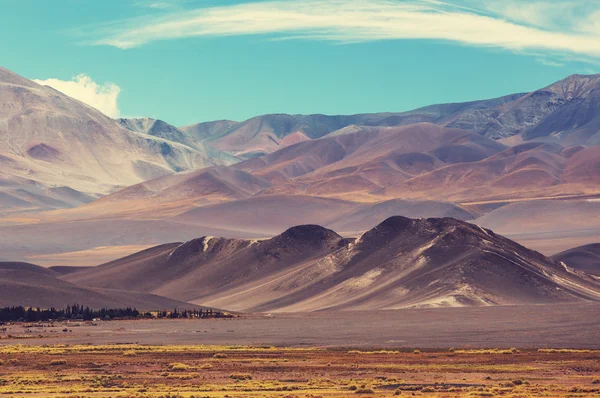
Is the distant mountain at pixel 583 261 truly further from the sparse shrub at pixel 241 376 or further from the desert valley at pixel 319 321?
the sparse shrub at pixel 241 376

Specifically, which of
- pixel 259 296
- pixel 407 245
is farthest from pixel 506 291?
pixel 259 296

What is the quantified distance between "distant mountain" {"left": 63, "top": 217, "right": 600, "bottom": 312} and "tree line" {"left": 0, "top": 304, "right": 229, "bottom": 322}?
17.3 meters

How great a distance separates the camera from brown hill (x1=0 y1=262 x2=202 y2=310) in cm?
13362

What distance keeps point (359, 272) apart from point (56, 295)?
4179cm

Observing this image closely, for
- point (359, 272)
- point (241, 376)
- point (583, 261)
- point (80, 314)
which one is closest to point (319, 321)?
point (80, 314)

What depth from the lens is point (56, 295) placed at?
136875mm

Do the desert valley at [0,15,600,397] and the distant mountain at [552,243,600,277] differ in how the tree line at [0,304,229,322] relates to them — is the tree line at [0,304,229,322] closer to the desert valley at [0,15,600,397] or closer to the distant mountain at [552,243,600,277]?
the desert valley at [0,15,600,397]

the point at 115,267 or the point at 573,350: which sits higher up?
the point at 115,267

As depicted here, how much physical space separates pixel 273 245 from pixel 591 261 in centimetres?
5183

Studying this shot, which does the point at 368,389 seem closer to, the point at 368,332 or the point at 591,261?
the point at 368,332

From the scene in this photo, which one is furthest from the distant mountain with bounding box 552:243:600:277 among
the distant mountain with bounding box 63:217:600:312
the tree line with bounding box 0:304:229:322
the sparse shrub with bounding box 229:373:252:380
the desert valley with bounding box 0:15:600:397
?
the sparse shrub with bounding box 229:373:252:380

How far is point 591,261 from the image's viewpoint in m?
194

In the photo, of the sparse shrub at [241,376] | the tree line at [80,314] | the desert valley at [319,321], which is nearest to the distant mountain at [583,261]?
the desert valley at [319,321]

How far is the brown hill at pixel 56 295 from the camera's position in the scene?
133625 mm
